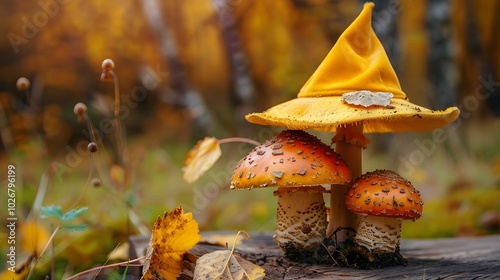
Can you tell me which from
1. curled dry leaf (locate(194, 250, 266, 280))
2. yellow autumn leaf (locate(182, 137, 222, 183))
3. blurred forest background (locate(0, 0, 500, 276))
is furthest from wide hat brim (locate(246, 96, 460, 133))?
blurred forest background (locate(0, 0, 500, 276))

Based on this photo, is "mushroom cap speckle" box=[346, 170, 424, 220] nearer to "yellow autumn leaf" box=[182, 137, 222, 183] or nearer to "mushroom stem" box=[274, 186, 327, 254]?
"mushroom stem" box=[274, 186, 327, 254]

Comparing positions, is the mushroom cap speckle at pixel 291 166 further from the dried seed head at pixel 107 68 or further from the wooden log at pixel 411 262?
the dried seed head at pixel 107 68

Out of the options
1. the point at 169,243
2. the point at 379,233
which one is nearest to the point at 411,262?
the point at 379,233

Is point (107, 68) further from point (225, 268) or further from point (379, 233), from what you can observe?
point (379, 233)

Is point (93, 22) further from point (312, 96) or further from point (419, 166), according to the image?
point (419, 166)

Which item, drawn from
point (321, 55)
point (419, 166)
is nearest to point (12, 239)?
point (321, 55)
